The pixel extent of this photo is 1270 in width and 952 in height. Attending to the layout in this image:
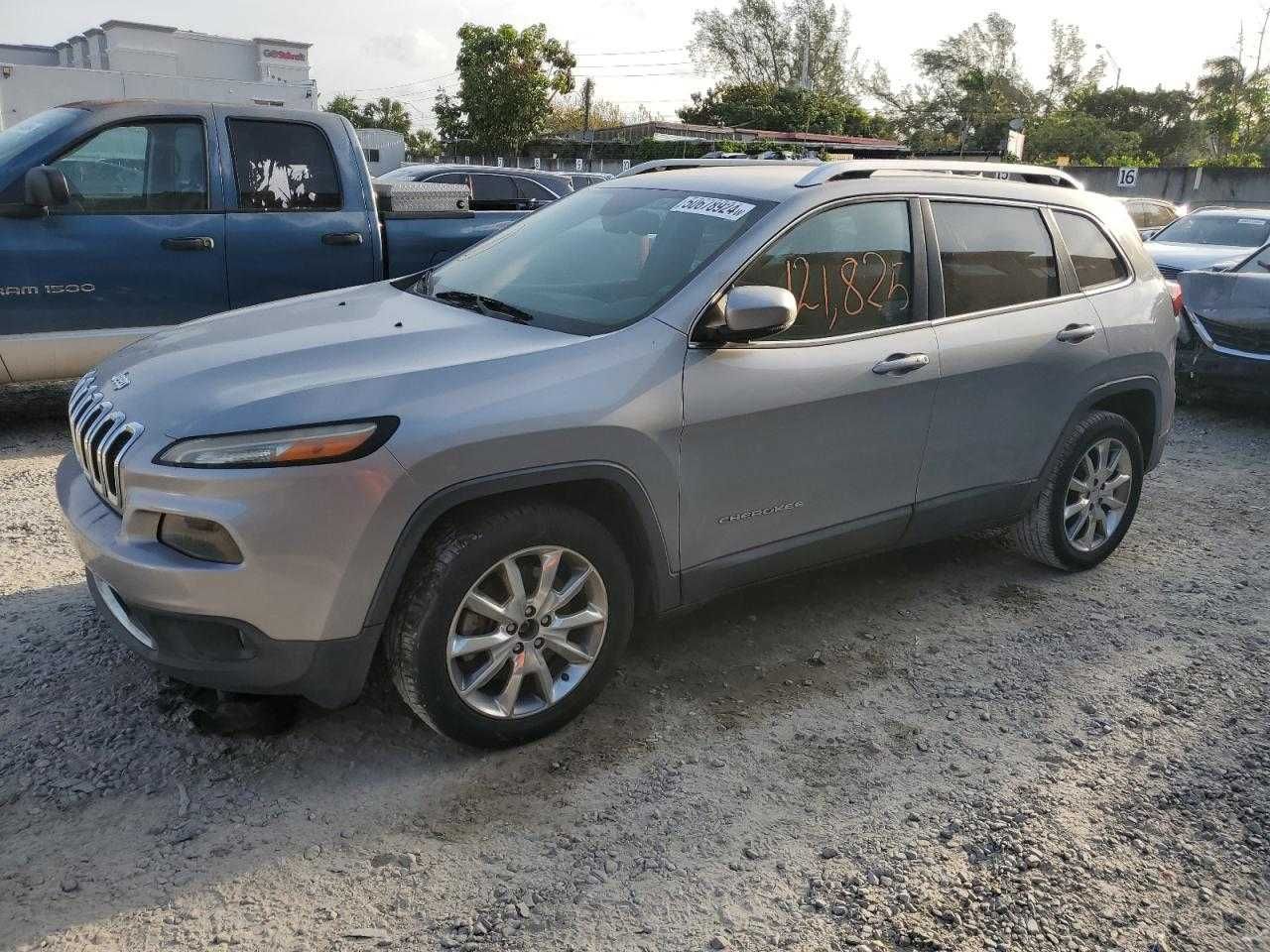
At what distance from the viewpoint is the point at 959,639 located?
3.98 m

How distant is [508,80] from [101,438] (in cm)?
5070

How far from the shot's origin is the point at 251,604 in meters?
2.55

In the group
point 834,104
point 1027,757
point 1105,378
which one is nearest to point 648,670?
point 1027,757

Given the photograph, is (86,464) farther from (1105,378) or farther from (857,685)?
(1105,378)

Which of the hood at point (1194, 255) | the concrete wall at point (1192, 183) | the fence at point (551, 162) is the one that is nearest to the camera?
the hood at point (1194, 255)

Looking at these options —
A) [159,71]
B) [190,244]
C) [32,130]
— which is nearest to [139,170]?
[190,244]

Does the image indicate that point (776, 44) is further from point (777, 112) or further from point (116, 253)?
point (116, 253)

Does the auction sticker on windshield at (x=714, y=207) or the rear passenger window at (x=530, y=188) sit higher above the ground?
the rear passenger window at (x=530, y=188)

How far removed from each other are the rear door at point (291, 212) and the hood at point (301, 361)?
280 centimetres

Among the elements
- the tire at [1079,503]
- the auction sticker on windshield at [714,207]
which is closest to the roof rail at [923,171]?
the auction sticker on windshield at [714,207]

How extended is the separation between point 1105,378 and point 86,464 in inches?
153

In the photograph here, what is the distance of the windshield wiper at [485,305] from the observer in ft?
11.0

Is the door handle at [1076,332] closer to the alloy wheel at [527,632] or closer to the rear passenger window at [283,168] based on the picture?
the alloy wheel at [527,632]

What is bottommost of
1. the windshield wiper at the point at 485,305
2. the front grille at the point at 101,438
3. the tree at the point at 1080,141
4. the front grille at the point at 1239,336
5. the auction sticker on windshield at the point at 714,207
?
the front grille at the point at 1239,336
